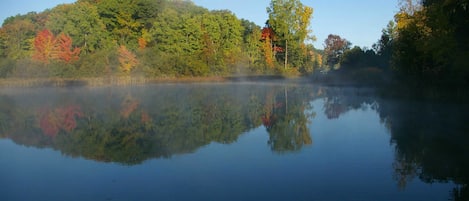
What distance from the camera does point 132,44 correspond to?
5300cm

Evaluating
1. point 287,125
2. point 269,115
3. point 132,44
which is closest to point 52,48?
point 132,44

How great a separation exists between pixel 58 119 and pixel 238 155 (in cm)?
880

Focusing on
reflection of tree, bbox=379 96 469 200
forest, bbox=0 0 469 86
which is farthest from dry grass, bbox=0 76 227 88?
reflection of tree, bbox=379 96 469 200

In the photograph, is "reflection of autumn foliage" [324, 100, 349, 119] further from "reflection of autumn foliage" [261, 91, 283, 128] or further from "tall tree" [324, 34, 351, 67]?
"tall tree" [324, 34, 351, 67]

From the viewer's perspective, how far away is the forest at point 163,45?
45375 millimetres

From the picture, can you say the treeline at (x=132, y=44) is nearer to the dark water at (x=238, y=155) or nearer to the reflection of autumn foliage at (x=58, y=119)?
the reflection of autumn foliage at (x=58, y=119)

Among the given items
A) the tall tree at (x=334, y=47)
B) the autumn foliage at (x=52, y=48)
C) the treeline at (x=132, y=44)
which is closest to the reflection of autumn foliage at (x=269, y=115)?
the treeline at (x=132, y=44)

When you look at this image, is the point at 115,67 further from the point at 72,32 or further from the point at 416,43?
the point at 416,43

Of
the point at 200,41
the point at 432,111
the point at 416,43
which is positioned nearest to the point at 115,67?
the point at 200,41

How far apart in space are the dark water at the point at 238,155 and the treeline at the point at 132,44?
32.5 meters

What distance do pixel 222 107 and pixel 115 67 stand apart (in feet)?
106

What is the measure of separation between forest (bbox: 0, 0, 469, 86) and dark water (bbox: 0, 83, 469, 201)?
23.8m

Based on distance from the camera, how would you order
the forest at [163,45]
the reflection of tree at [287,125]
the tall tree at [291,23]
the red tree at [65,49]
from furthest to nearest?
the tall tree at [291,23], the red tree at [65,49], the forest at [163,45], the reflection of tree at [287,125]

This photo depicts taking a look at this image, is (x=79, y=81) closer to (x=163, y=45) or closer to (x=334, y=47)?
(x=163, y=45)
